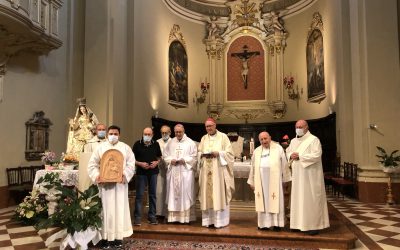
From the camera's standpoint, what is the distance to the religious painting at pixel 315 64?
13.6 meters

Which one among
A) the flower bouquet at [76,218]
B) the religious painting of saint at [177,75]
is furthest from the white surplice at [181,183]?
the religious painting of saint at [177,75]

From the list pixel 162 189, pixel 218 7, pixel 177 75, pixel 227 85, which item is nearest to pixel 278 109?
pixel 227 85

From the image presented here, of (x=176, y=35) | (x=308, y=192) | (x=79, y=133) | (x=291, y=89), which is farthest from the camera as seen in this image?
(x=176, y=35)

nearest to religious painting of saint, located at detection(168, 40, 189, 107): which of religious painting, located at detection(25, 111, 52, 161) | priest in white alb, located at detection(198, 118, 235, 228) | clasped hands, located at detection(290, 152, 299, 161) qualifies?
religious painting, located at detection(25, 111, 52, 161)

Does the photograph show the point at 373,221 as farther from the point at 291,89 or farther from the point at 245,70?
the point at 245,70

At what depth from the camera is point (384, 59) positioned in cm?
869

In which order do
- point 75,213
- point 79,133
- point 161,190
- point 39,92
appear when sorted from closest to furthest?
point 75,213, point 161,190, point 79,133, point 39,92

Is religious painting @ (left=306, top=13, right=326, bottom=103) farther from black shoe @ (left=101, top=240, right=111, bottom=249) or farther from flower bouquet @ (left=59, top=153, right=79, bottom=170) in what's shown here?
black shoe @ (left=101, top=240, right=111, bottom=249)

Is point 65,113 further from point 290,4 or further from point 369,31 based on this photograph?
point 290,4

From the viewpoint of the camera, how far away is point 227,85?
17.0 metres

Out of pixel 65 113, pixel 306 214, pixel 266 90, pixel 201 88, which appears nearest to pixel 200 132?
pixel 201 88

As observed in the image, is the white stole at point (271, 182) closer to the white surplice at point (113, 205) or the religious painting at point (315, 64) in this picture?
the white surplice at point (113, 205)

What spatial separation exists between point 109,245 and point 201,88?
488 inches

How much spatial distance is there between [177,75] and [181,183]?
10.5m
